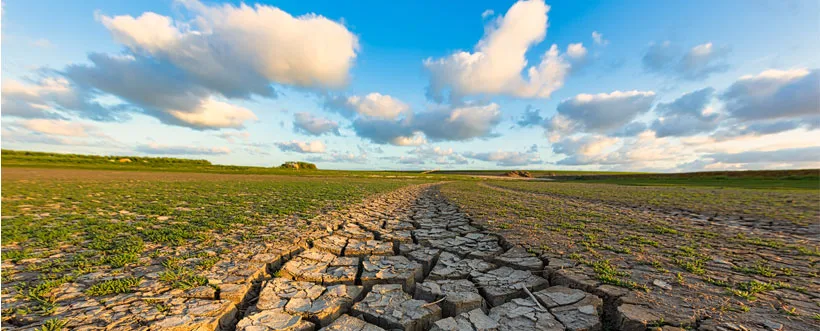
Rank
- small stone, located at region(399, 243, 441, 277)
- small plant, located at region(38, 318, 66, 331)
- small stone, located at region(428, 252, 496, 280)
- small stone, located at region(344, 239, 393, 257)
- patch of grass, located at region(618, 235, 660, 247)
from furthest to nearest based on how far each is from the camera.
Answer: patch of grass, located at region(618, 235, 660, 247) < small stone, located at region(344, 239, 393, 257) < small stone, located at region(399, 243, 441, 277) < small stone, located at region(428, 252, 496, 280) < small plant, located at region(38, 318, 66, 331)

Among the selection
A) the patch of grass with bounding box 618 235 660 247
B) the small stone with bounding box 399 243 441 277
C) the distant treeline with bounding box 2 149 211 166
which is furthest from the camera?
the distant treeline with bounding box 2 149 211 166

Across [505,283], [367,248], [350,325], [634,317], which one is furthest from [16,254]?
[634,317]

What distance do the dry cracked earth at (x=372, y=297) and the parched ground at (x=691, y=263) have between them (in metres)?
0.13

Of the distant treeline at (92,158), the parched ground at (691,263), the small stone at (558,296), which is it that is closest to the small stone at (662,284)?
the parched ground at (691,263)

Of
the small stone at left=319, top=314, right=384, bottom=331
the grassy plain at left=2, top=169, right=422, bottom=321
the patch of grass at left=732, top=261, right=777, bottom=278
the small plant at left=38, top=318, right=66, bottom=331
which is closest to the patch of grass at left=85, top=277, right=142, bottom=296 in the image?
the grassy plain at left=2, top=169, right=422, bottom=321

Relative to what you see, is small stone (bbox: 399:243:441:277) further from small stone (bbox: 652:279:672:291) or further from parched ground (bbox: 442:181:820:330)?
small stone (bbox: 652:279:672:291)

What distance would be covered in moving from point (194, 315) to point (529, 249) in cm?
412

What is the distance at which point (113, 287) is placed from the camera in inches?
109

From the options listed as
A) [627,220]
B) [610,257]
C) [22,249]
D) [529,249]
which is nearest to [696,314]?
[610,257]

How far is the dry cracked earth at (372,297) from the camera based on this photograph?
232 centimetres

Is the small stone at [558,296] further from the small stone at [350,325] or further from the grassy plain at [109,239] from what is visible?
the grassy plain at [109,239]

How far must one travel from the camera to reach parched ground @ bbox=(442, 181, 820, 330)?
2365mm

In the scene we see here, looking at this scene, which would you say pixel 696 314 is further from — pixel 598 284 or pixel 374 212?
pixel 374 212

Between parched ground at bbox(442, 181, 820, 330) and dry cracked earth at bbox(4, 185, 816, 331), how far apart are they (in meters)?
0.13
